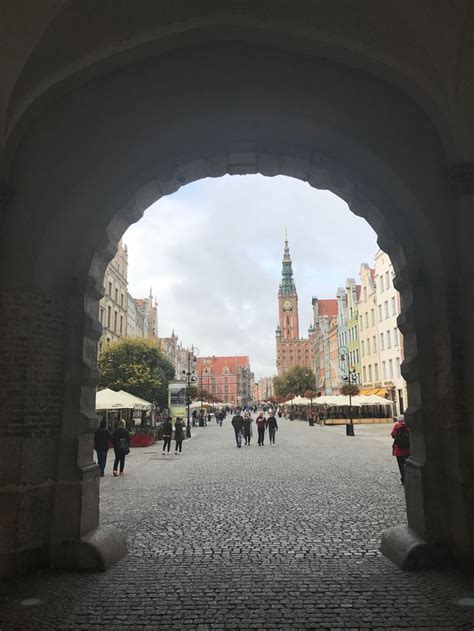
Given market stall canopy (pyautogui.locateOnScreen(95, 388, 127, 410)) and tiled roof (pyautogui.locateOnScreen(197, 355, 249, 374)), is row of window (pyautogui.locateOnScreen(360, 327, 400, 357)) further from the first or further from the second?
tiled roof (pyautogui.locateOnScreen(197, 355, 249, 374))

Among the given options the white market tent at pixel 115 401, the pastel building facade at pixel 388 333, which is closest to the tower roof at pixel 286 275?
the pastel building facade at pixel 388 333

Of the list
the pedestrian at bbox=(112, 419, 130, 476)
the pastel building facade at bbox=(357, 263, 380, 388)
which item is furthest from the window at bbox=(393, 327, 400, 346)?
the pedestrian at bbox=(112, 419, 130, 476)

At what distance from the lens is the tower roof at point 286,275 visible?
170625 mm

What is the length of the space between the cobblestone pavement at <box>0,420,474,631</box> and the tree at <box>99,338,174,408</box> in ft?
76.9

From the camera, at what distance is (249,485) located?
12.5 metres

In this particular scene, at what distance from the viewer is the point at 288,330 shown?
538 feet

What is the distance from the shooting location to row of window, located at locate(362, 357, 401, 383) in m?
A: 46.9

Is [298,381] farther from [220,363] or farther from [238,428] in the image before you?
[220,363]

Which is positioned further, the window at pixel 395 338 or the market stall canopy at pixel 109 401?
the window at pixel 395 338

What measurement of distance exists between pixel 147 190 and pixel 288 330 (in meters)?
158

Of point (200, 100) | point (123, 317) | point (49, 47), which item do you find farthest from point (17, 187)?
point (123, 317)

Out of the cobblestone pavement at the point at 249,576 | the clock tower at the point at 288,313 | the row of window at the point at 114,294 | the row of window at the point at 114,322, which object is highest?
the clock tower at the point at 288,313

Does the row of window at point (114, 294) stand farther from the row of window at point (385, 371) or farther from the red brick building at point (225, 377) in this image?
the red brick building at point (225, 377)

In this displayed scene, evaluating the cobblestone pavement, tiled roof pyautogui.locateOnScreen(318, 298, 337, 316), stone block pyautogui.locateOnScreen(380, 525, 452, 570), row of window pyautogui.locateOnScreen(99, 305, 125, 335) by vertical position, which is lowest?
the cobblestone pavement
